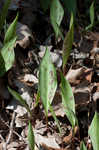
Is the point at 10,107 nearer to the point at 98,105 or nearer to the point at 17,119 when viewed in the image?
the point at 17,119

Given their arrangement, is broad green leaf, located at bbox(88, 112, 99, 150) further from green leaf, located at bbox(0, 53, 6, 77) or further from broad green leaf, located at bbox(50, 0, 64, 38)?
broad green leaf, located at bbox(50, 0, 64, 38)

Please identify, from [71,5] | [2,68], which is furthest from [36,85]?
[71,5]

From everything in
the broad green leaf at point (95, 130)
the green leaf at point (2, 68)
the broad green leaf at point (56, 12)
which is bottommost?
the broad green leaf at point (95, 130)

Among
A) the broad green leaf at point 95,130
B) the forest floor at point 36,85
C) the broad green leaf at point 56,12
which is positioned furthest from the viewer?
the broad green leaf at point 56,12

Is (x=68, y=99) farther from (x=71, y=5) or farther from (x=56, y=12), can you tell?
(x=71, y=5)

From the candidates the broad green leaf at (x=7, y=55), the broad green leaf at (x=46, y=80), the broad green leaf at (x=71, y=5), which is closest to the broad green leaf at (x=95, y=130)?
the broad green leaf at (x=46, y=80)

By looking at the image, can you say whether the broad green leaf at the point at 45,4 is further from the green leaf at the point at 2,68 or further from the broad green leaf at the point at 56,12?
the green leaf at the point at 2,68

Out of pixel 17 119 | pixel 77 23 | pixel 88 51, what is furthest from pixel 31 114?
pixel 77 23
